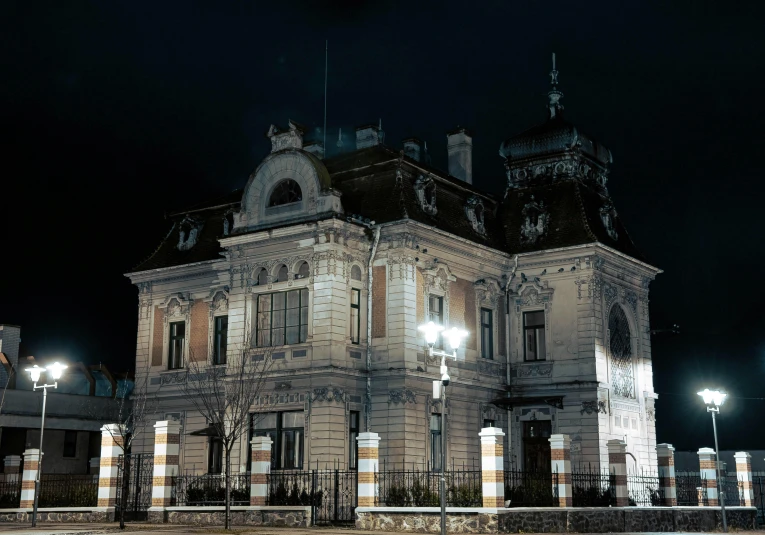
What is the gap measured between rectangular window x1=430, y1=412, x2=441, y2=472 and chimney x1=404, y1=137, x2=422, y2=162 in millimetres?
11855

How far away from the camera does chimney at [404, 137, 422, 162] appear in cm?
4378

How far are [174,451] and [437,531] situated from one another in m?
9.35

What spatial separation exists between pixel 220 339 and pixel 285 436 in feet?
22.5

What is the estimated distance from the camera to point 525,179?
44812 millimetres

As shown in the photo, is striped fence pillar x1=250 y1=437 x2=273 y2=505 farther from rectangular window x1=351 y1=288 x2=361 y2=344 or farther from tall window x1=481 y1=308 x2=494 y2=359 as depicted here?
tall window x1=481 y1=308 x2=494 y2=359

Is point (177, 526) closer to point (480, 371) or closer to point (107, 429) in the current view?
point (107, 429)

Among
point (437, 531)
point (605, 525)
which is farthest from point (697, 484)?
point (437, 531)

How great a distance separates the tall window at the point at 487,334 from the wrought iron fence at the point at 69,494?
1528 cm

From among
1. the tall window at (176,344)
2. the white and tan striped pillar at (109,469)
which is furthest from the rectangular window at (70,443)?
the white and tan striped pillar at (109,469)

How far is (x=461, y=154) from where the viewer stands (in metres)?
45.1

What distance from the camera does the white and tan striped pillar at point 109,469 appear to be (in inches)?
1282

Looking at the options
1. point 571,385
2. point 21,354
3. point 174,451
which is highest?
point 21,354

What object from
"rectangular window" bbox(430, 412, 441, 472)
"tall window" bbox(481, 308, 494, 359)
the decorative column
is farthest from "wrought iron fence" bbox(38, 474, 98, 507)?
the decorative column

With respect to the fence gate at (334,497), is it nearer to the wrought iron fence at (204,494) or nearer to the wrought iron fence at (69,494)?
the wrought iron fence at (204,494)
